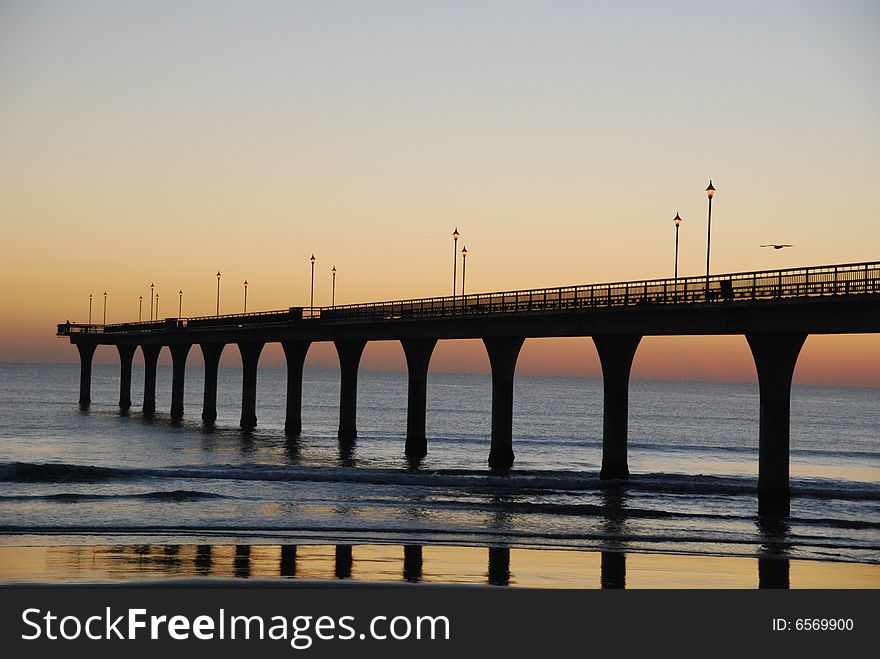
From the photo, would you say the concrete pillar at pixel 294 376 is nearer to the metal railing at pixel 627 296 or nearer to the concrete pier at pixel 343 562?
the metal railing at pixel 627 296

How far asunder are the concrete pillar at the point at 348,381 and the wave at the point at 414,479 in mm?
21549

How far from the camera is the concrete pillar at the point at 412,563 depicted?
1045 inches

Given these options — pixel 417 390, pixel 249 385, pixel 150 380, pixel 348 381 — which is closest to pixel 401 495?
pixel 417 390

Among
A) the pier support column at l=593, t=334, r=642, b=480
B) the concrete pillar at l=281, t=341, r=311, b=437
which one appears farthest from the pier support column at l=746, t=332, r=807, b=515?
the concrete pillar at l=281, t=341, r=311, b=437

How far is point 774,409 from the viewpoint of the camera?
140 feet

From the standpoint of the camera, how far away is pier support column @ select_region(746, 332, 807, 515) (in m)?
42.4

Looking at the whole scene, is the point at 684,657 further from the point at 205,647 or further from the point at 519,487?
the point at 519,487

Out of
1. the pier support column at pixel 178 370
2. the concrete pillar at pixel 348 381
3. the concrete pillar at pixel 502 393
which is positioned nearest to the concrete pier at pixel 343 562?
the concrete pillar at pixel 502 393

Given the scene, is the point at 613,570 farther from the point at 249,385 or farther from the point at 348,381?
the point at 249,385

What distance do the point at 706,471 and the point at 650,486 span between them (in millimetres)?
21767

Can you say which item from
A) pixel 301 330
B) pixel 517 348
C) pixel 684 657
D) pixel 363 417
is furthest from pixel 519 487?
pixel 363 417

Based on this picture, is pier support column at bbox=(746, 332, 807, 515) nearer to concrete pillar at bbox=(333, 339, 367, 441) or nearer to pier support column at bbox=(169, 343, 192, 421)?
concrete pillar at bbox=(333, 339, 367, 441)

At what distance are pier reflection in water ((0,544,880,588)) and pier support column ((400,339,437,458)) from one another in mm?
36060

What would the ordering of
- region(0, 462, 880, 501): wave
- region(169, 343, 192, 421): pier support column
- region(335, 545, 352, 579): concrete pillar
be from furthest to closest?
region(169, 343, 192, 421): pier support column
region(0, 462, 880, 501): wave
region(335, 545, 352, 579): concrete pillar
